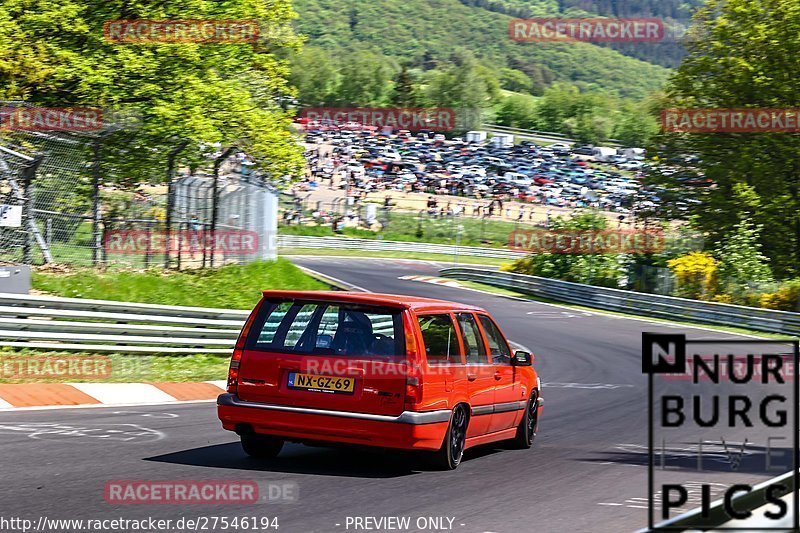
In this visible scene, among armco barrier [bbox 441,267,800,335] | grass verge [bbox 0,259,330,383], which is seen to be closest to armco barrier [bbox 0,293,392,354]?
grass verge [bbox 0,259,330,383]

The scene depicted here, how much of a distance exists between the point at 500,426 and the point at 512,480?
141 cm

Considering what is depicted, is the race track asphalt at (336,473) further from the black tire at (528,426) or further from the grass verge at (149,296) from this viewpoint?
the grass verge at (149,296)

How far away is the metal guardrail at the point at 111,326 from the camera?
14961 mm

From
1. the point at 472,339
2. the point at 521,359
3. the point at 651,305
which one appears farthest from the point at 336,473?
the point at 651,305

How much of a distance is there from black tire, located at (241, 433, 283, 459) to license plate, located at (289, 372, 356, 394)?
2.31ft

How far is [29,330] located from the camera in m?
15.0

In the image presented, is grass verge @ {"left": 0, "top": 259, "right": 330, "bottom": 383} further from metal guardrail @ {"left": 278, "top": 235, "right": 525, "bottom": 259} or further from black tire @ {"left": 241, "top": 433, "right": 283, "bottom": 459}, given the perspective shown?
metal guardrail @ {"left": 278, "top": 235, "right": 525, "bottom": 259}

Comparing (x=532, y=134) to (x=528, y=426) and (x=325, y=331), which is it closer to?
(x=528, y=426)

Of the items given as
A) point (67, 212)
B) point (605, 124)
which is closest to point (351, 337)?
point (67, 212)

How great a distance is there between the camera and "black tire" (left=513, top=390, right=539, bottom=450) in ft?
35.0

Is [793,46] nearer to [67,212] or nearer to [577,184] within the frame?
[67,212]

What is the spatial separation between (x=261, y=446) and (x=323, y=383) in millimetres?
1006

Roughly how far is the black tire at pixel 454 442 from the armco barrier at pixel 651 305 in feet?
87.7

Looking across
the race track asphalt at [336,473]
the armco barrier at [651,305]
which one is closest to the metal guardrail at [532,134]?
the armco barrier at [651,305]
